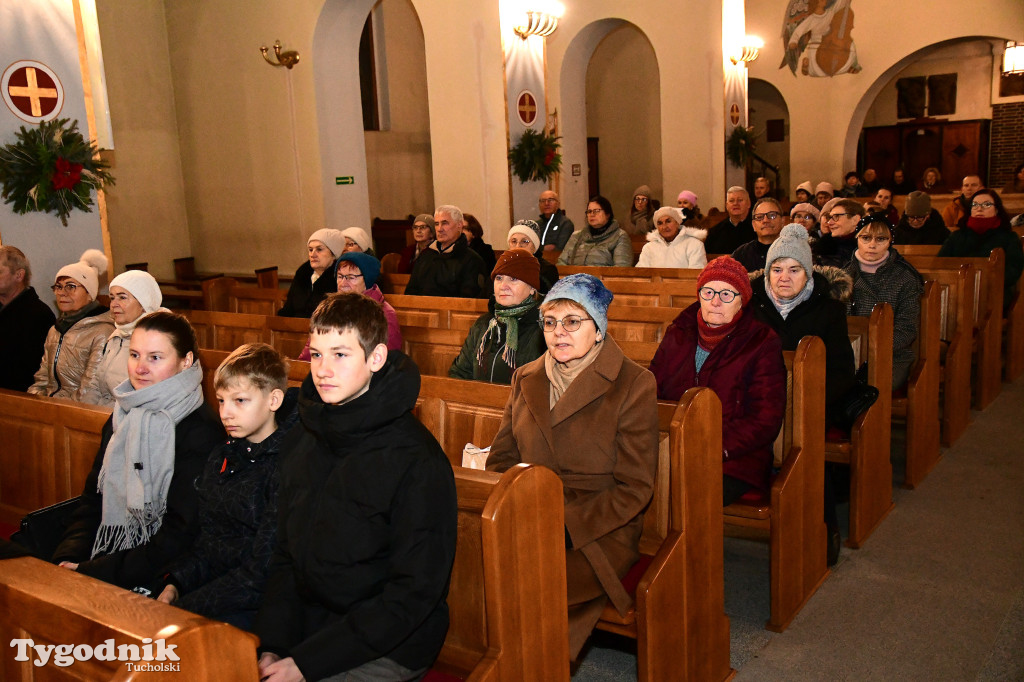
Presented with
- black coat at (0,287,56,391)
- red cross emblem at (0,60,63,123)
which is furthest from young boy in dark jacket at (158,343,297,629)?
red cross emblem at (0,60,63,123)

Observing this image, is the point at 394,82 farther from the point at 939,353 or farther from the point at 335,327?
the point at 335,327

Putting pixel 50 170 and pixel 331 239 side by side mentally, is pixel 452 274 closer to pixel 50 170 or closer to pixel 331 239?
pixel 331 239

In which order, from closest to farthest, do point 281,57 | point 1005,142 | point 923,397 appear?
point 923,397 < point 281,57 < point 1005,142

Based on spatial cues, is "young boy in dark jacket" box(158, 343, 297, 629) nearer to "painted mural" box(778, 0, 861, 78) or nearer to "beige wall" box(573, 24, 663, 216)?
"painted mural" box(778, 0, 861, 78)

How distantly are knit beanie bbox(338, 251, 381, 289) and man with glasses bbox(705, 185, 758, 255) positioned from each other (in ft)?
12.0

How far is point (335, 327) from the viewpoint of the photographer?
2064mm

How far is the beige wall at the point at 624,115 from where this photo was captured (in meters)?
16.3

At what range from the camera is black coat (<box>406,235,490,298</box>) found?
19.4 feet

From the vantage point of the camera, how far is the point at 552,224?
8.46m

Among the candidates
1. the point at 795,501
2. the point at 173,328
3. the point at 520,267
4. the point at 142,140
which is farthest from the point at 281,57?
the point at 795,501

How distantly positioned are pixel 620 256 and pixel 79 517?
4.70m

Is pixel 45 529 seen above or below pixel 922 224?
below

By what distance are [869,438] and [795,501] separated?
871 mm

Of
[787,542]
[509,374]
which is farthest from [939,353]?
[509,374]
